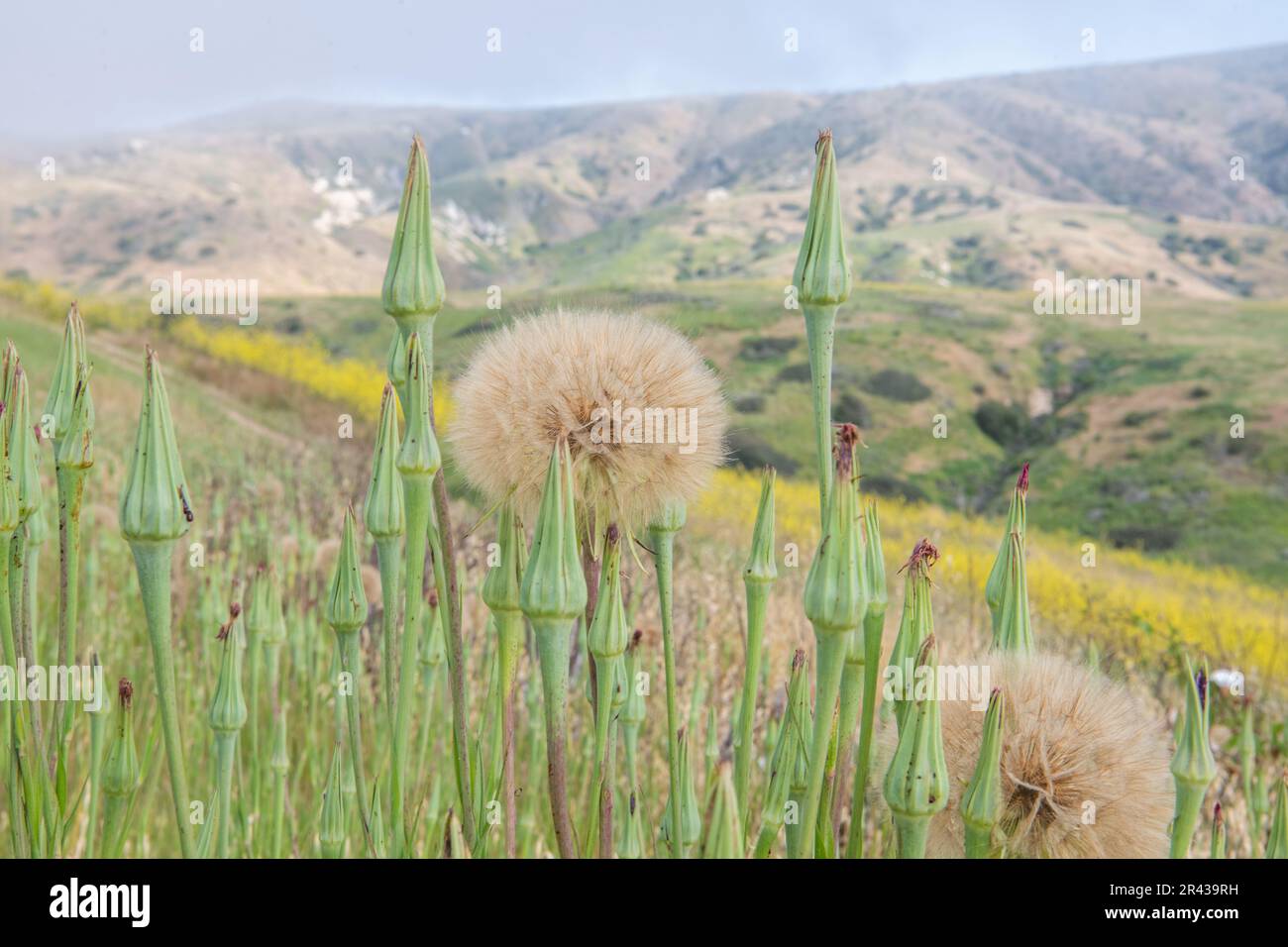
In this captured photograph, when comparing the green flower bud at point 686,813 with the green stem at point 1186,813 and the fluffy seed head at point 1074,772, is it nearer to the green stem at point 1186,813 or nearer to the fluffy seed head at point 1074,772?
the fluffy seed head at point 1074,772

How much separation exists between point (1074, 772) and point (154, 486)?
62.5 inches

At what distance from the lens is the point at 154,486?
162cm

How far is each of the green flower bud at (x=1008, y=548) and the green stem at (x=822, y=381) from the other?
337 millimetres

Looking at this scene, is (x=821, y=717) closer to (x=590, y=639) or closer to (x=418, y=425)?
(x=590, y=639)

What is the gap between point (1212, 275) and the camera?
Result: 115250 millimetres

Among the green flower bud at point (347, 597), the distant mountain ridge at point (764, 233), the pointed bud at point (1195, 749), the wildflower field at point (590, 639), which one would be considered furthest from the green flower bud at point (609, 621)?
the distant mountain ridge at point (764, 233)

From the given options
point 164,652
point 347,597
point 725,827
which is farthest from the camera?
point 347,597

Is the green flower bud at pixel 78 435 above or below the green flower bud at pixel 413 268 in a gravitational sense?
below

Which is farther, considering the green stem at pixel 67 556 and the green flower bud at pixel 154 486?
the green stem at pixel 67 556

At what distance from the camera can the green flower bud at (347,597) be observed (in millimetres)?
2074

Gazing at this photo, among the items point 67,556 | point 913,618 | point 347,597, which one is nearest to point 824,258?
point 913,618

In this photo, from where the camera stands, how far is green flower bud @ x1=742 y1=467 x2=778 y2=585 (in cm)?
192
